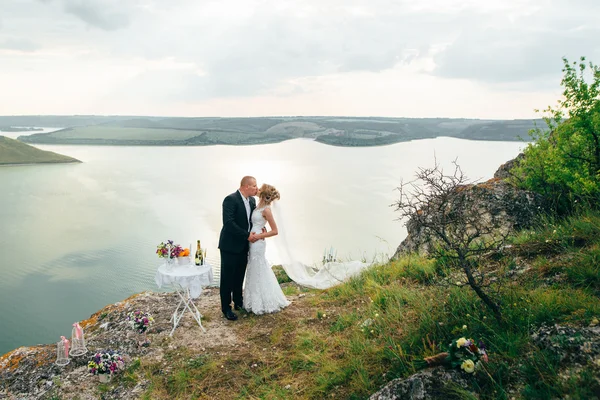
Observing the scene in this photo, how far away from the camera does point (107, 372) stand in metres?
4.38

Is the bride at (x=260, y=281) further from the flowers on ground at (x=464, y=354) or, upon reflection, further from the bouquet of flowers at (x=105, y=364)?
the flowers on ground at (x=464, y=354)

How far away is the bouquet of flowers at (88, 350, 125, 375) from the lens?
437cm

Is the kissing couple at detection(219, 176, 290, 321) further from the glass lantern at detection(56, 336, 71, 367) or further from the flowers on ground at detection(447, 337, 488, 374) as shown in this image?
the flowers on ground at detection(447, 337, 488, 374)

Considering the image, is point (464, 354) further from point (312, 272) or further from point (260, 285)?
point (312, 272)

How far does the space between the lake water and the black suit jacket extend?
175 centimetres

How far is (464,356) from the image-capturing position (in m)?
2.65

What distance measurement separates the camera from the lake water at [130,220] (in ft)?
63.3

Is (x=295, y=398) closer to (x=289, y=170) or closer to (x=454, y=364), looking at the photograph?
(x=454, y=364)

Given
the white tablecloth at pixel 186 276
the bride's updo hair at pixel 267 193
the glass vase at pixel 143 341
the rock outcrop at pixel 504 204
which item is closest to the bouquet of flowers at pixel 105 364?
the glass vase at pixel 143 341

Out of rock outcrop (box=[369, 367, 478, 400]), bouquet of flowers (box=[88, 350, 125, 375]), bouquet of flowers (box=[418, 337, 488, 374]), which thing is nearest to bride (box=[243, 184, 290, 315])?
bouquet of flowers (box=[88, 350, 125, 375])

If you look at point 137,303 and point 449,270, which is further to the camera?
point 137,303

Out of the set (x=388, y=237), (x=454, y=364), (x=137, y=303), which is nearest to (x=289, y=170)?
(x=388, y=237)

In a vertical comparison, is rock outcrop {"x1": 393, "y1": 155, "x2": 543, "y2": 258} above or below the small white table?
above

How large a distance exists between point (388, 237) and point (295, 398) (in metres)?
26.3
